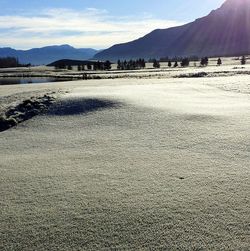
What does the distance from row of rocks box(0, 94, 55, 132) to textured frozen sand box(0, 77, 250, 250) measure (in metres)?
0.92

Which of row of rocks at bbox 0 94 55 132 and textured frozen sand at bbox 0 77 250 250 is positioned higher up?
row of rocks at bbox 0 94 55 132

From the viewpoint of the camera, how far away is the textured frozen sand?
4871 millimetres

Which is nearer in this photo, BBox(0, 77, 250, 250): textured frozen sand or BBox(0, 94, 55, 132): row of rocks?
BBox(0, 77, 250, 250): textured frozen sand

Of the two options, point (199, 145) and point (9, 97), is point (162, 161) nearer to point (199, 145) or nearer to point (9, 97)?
point (199, 145)

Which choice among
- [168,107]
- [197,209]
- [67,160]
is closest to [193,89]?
[168,107]

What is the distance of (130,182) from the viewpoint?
21.0 feet

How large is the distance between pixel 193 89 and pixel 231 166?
1126 cm

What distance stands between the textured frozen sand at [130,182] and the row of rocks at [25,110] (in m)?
0.92

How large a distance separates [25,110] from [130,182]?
7955 millimetres

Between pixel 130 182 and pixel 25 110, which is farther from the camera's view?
pixel 25 110

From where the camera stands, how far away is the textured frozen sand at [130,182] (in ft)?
16.0

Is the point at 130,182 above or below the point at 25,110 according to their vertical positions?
below

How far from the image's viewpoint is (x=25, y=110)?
13.4 m

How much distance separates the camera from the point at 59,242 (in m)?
4.82
